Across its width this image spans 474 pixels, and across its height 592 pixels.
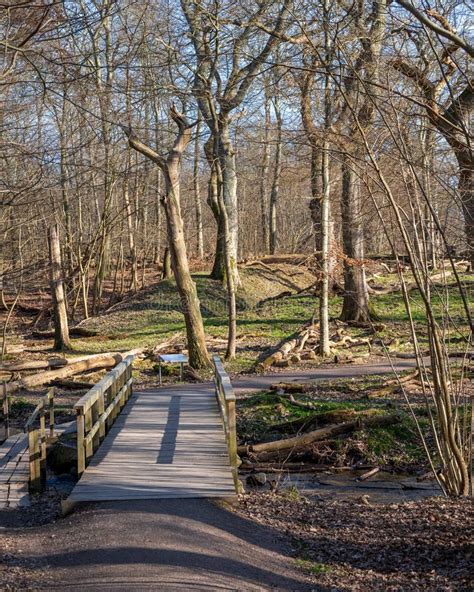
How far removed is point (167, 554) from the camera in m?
6.12

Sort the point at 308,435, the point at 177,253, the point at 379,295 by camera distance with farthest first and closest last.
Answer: the point at 379,295, the point at 177,253, the point at 308,435

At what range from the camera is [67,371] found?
18.3 metres

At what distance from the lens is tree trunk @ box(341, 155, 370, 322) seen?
2056cm

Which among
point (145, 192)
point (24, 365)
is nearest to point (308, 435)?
point (24, 365)

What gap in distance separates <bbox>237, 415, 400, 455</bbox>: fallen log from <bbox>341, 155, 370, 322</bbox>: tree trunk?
6.81 meters

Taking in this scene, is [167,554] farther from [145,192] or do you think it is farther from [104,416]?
[145,192]

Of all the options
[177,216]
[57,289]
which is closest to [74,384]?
[177,216]

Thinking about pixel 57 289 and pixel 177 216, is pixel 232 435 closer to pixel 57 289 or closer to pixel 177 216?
pixel 177 216

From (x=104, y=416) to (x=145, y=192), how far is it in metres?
29.1

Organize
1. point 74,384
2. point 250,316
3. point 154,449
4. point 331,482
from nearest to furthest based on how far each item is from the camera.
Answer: point 154,449 → point 331,482 → point 74,384 → point 250,316

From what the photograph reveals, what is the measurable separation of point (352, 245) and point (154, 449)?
13.6 metres

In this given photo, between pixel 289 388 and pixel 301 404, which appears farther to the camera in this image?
pixel 289 388

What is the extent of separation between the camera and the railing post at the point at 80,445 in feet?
27.3

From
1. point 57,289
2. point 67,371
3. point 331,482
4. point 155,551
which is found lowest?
point 331,482
